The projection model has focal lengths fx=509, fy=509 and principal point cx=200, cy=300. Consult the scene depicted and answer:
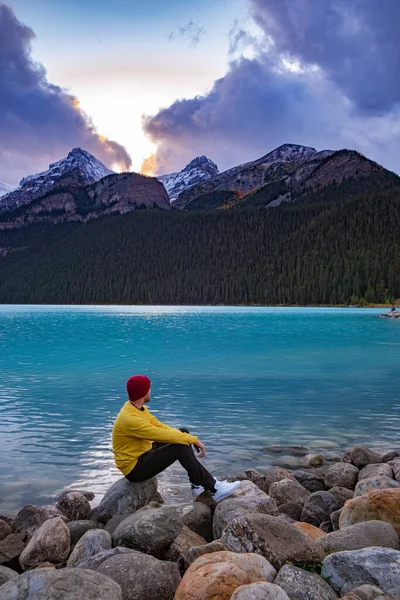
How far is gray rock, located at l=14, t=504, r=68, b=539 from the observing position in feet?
29.0

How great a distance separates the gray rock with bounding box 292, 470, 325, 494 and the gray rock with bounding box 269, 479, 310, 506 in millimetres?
789

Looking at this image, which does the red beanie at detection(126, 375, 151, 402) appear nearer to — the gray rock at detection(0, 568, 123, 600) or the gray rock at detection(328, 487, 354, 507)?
the gray rock at detection(0, 568, 123, 600)

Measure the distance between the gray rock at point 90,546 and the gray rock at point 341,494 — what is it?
4.82 metres

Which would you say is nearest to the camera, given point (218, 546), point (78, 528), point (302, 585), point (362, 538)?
point (302, 585)

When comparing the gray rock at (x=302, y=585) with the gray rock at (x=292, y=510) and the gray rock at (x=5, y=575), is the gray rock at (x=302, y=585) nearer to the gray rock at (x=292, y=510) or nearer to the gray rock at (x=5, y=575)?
the gray rock at (x=5, y=575)

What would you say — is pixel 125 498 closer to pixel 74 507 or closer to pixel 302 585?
pixel 74 507

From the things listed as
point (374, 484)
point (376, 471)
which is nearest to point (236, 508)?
point (374, 484)

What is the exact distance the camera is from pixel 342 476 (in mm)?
11172

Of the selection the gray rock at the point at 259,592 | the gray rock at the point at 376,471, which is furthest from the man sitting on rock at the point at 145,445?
the gray rock at the point at 259,592

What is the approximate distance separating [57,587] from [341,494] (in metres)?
6.94

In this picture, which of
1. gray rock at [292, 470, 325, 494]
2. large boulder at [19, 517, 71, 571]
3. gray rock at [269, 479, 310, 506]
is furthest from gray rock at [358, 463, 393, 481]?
large boulder at [19, 517, 71, 571]

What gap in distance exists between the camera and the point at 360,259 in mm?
191375

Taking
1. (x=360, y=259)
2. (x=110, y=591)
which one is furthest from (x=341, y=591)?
(x=360, y=259)

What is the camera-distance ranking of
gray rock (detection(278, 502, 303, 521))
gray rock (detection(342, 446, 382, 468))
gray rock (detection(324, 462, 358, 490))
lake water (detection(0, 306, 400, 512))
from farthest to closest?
lake water (detection(0, 306, 400, 512)), gray rock (detection(342, 446, 382, 468)), gray rock (detection(324, 462, 358, 490)), gray rock (detection(278, 502, 303, 521))
